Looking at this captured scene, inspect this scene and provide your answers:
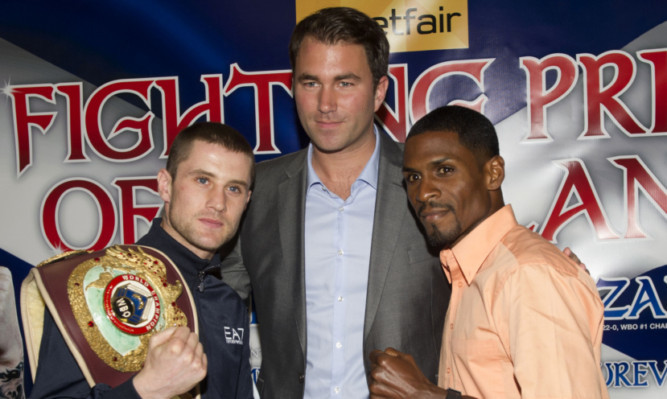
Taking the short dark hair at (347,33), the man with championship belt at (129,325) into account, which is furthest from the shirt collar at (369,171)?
the man with championship belt at (129,325)

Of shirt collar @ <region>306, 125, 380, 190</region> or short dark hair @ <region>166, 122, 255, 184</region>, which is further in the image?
shirt collar @ <region>306, 125, 380, 190</region>

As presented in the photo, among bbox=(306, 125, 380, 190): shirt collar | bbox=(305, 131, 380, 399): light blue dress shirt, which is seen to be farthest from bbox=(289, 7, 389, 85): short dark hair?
bbox=(305, 131, 380, 399): light blue dress shirt

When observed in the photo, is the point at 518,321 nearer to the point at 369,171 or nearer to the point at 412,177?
the point at 412,177

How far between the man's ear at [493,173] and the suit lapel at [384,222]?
0.51 meters

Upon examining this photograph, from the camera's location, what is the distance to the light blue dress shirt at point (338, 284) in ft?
6.41

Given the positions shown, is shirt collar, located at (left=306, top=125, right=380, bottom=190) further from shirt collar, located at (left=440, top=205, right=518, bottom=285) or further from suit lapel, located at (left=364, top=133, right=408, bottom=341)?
shirt collar, located at (left=440, top=205, right=518, bottom=285)

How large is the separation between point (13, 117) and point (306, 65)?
2.23 metres

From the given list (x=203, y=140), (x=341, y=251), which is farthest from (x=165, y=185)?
(x=341, y=251)

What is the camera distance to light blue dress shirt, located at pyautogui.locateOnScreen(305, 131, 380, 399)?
1954mm

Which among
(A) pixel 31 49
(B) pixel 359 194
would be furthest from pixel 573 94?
(A) pixel 31 49

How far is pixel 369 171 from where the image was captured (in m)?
2.12

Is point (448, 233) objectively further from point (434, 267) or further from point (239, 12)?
point (239, 12)

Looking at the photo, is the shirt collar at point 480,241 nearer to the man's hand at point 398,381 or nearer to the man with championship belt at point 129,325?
the man's hand at point 398,381

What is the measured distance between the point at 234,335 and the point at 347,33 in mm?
1101
